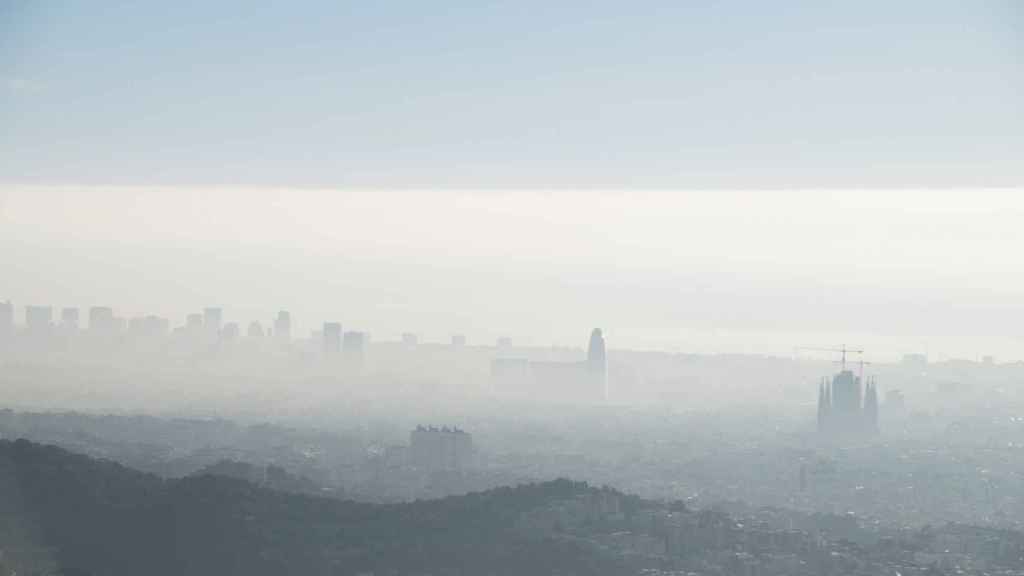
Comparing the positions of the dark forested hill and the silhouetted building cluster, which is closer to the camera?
the dark forested hill

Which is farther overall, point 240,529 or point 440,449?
point 440,449

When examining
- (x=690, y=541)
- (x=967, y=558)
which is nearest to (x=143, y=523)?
(x=690, y=541)

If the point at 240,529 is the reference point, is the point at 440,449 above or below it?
above

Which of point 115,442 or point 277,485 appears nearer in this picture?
point 277,485

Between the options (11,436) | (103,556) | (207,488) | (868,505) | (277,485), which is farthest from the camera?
(11,436)

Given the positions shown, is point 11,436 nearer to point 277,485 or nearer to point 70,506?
point 277,485

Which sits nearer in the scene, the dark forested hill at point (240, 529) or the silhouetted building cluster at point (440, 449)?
the dark forested hill at point (240, 529)

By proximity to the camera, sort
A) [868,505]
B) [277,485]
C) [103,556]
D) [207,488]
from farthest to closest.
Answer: [868,505] → [277,485] → [207,488] → [103,556]
